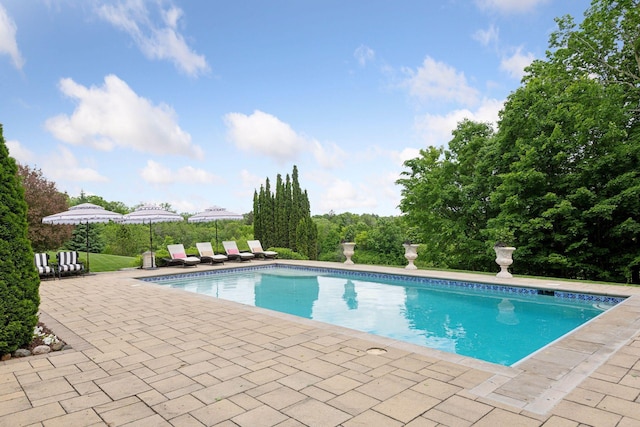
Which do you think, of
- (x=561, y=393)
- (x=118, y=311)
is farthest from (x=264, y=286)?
(x=561, y=393)

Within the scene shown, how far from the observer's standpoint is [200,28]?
14.0 metres

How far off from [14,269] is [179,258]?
9.82 meters

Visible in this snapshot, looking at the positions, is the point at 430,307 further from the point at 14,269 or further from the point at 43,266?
the point at 43,266

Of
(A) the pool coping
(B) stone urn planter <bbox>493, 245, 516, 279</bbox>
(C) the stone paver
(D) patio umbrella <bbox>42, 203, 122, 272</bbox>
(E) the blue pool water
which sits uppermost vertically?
(D) patio umbrella <bbox>42, 203, 122, 272</bbox>

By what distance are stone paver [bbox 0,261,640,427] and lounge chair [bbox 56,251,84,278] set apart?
6.59 meters

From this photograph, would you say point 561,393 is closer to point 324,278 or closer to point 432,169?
point 324,278

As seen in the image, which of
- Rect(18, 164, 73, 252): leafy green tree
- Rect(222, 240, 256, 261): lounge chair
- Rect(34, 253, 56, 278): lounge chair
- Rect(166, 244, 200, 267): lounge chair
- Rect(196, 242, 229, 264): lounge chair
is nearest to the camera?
Rect(34, 253, 56, 278): lounge chair

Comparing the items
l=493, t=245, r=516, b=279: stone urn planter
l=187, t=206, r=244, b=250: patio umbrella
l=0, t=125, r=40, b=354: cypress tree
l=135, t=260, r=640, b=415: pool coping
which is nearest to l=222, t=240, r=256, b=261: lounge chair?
l=187, t=206, r=244, b=250: patio umbrella

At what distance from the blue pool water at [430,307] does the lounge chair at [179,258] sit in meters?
1.15

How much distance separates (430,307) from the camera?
801 cm

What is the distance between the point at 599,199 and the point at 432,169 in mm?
7451

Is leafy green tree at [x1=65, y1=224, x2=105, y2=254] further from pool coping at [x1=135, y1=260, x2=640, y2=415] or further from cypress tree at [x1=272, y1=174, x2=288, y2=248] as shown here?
pool coping at [x1=135, y1=260, x2=640, y2=415]

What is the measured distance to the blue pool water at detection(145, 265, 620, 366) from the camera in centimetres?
576

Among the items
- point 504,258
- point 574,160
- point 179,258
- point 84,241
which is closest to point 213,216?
point 179,258
